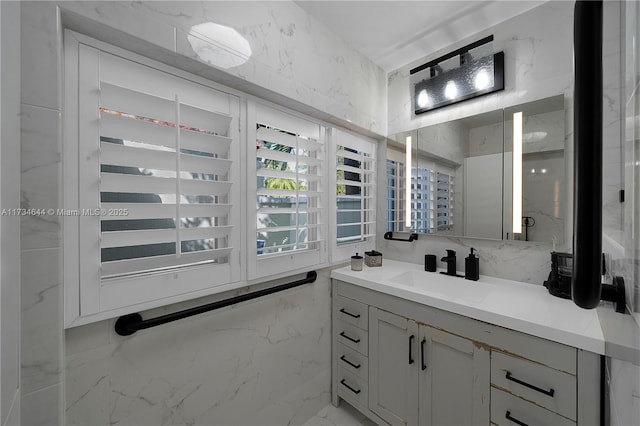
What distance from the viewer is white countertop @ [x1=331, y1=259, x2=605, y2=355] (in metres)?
0.92

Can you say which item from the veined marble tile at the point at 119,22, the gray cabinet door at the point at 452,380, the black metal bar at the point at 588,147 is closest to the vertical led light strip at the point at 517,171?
the gray cabinet door at the point at 452,380

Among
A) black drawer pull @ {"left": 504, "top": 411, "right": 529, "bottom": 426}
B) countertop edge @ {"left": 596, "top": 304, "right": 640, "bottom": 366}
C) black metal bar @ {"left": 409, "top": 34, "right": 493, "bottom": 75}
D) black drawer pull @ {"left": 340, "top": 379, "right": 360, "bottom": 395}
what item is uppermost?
black metal bar @ {"left": 409, "top": 34, "right": 493, "bottom": 75}

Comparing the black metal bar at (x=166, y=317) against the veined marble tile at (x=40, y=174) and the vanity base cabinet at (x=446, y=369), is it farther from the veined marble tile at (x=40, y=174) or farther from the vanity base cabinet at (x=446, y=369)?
the vanity base cabinet at (x=446, y=369)

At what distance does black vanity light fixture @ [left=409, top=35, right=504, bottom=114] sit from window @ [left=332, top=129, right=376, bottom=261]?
506 mm

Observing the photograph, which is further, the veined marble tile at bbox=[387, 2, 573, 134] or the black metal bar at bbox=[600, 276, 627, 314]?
the veined marble tile at bbox=[387, 2, 573, 134]

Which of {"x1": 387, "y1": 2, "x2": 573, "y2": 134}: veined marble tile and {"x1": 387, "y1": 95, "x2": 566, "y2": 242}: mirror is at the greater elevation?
{"x1": 387, "y1": 2, "x2": 573, "y2": 134}: veined marble tile

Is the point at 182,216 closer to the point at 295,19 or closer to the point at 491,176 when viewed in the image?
the point at 295,19

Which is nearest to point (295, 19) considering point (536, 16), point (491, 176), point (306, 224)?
point (306, 224)

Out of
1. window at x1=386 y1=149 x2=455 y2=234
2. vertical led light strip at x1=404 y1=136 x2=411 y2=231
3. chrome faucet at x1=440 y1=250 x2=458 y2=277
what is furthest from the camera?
vertical led light strip at x1=404 y1=136 x2=411 y2=231

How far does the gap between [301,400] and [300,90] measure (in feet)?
5.90

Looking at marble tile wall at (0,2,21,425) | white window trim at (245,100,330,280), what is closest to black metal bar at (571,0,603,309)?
marble tile wall at (0,2,21,425)

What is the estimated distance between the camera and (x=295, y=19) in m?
1.43

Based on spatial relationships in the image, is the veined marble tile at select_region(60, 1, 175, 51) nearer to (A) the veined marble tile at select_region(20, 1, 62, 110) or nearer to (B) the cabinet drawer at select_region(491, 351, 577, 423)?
(A) the veined marble tile at select_region(20, 1, 62, 110)

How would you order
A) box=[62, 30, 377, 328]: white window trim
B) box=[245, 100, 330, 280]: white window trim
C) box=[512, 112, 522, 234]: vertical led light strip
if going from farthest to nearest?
box=[512, 112, 522, 234]: vertical led light strip < box=[245, 100, 330, 280]: white window trim < box=[62, 30, 377, 328]: white window trim
